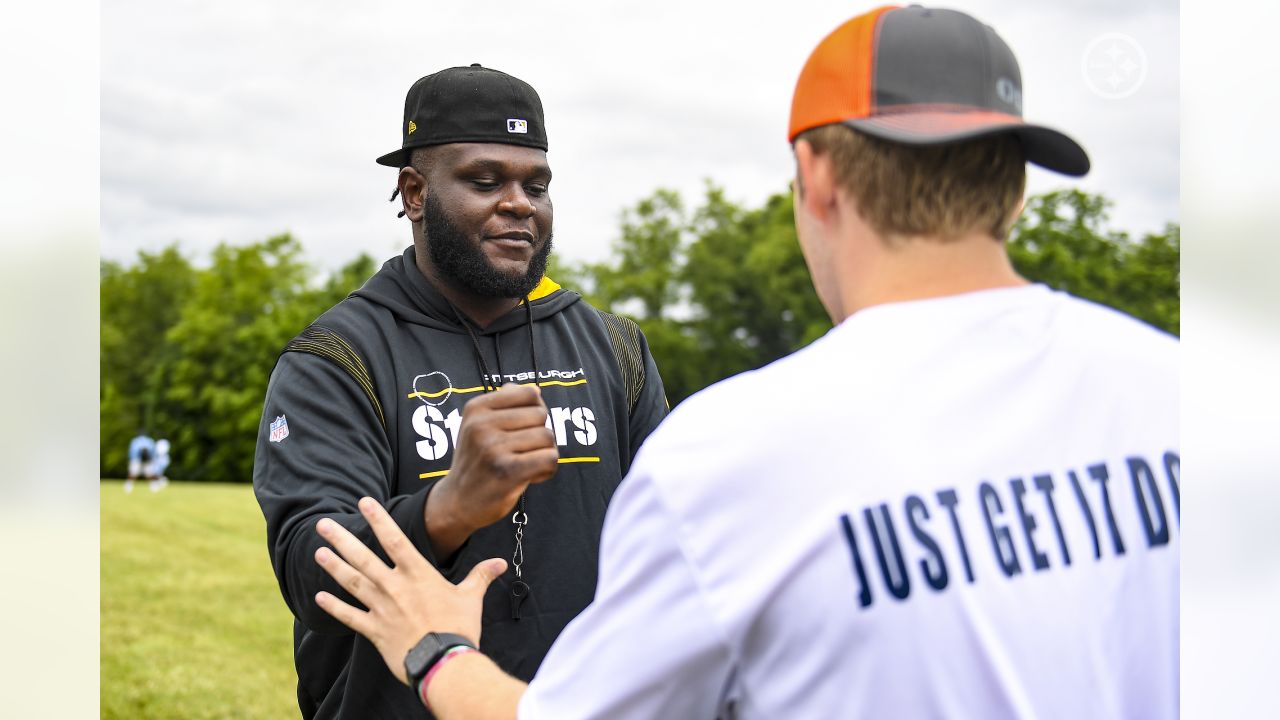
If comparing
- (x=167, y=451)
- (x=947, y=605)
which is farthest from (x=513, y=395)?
(x=167, y=451)

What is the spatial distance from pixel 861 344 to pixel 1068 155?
49 cm

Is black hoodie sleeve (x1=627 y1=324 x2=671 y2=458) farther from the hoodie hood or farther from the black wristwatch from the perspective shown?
the black wristwatch

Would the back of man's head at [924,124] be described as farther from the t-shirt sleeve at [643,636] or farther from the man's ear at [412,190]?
the man's ear at [412,190]

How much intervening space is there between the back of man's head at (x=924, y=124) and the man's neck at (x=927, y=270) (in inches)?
0.8

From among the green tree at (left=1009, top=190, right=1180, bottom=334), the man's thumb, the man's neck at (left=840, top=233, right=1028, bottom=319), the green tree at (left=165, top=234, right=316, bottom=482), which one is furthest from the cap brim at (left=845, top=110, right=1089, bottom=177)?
the green tree at (left=165, top=234, right=316, bottom=482)

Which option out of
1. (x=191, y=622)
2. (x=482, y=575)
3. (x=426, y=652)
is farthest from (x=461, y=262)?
(x=191, y=622)

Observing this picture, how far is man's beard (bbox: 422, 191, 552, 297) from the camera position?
2986 millimetres

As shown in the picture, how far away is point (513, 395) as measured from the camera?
6.74ft

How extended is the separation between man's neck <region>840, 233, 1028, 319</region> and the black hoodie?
1169mm

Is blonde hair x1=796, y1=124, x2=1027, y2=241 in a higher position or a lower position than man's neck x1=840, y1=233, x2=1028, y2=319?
higher

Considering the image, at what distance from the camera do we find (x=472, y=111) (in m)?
2.96

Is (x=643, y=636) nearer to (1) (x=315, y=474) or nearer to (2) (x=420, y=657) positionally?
(2) (x=420, y=657)
